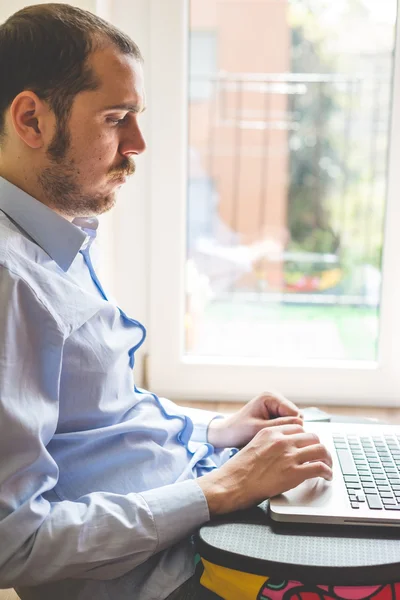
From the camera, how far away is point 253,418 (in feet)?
3.82

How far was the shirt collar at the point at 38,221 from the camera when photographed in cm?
95

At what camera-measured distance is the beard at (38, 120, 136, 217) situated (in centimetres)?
96

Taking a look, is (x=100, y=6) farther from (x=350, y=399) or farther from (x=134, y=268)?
(x=350, y=399)

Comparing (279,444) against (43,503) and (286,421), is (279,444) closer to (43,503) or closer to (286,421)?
(286,421)

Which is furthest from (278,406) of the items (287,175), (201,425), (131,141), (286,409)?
(287,175)

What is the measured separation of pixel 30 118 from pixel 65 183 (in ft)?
0.31

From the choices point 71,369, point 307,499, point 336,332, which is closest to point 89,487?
point 71,369

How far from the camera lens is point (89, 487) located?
95 cm

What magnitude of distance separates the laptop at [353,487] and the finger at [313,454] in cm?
3

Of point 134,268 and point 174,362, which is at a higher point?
point 134,268

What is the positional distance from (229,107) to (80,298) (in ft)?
4.43

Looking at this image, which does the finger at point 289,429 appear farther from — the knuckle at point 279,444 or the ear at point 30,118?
the ear at point 30,118

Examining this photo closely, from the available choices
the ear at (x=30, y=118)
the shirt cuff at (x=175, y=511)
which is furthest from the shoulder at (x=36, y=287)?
the shirt cuff at (x=175, y=511)

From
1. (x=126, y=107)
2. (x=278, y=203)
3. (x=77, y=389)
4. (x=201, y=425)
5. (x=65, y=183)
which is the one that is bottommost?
(x=201, y=425)
